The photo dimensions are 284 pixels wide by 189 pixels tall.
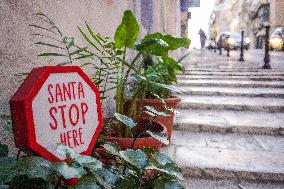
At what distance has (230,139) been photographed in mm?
3201

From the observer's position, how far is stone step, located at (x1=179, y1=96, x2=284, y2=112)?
421cm

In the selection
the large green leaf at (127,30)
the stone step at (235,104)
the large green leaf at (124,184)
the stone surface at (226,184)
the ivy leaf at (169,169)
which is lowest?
the stone surface at (226,184)

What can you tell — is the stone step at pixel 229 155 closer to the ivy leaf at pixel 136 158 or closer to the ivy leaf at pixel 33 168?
the ivy leaf at pixel 136 158

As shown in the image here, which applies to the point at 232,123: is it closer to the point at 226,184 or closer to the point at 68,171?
the point at 226,184

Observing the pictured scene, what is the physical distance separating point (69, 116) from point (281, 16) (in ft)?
104

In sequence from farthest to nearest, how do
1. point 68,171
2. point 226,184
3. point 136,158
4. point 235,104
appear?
point 235,104 < point 226,184 < point 136,158 < point 68,171

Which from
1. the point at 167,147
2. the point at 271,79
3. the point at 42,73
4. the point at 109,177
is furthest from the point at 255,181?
the point at 271,79

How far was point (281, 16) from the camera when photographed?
93.8 feet

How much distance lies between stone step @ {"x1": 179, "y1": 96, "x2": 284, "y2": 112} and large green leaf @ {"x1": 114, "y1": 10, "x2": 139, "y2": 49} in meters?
→ 2.80

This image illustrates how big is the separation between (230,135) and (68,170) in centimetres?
281

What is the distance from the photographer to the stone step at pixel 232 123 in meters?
3.40

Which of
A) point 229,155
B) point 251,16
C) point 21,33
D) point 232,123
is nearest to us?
point 21,33

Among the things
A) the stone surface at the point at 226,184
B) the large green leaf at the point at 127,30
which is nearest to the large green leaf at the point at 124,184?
the large green leaf at the point at 127,30

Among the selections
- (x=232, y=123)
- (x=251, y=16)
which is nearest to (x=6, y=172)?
(x=232, y=123)
